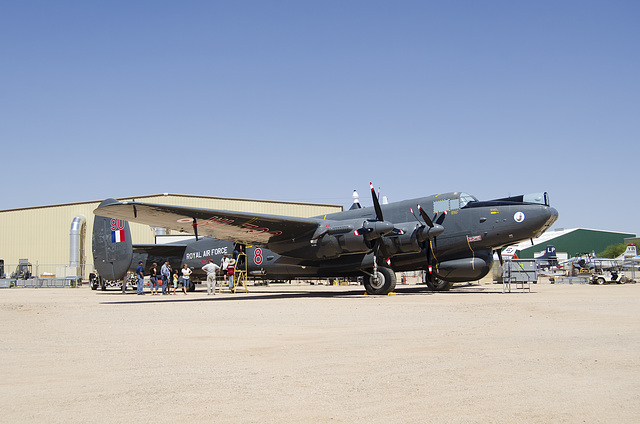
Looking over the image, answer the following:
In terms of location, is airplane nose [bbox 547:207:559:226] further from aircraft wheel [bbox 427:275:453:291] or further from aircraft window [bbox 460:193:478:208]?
aircraft wheel [bbox 427:275:453:291]

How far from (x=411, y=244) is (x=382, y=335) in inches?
434

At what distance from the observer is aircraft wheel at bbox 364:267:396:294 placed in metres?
19.1

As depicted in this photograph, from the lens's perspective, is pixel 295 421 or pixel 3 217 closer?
pixel 295 421

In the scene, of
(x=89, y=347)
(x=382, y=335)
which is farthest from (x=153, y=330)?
(x=382, y=335)

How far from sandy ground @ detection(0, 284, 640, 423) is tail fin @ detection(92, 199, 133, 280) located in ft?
53.6

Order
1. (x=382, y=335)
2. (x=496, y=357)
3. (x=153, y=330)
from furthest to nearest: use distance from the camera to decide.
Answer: (x=153, y=330) → (x=382, y=335) → (x=496, y=357)

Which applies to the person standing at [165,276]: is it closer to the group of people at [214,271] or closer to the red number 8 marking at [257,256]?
the group of people at [214,271]

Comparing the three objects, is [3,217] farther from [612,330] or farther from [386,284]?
[612,330]

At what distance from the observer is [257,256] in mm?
23500

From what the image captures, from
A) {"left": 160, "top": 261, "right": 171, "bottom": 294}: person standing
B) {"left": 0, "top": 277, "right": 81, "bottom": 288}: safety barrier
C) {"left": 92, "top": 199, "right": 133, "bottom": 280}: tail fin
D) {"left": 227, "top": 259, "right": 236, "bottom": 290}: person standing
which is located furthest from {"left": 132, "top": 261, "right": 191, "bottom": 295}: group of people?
{"left": 0, "top": 277, "right": 81, "bottom": 288}: safety barrier

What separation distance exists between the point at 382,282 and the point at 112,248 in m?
14.4

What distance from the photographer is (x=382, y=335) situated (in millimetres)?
8070

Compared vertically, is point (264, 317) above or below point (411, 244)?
below

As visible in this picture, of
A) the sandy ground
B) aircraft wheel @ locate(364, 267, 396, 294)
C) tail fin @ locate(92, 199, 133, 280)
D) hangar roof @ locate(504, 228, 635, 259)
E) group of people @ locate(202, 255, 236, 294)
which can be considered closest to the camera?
the sandy ground
